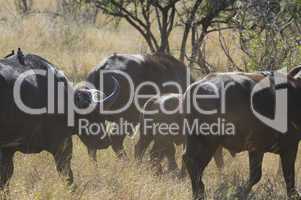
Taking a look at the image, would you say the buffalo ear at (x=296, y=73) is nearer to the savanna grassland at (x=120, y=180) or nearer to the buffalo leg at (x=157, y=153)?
the savanna grassland at (x=120, y=180)

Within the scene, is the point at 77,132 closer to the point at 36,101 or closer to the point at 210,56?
the point at 36,101

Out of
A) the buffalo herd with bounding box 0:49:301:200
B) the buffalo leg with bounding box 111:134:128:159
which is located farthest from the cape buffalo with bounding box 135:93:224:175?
the buffalo herd with bounding box 0:49:301:200

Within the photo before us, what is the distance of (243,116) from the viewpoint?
6699 millimetres

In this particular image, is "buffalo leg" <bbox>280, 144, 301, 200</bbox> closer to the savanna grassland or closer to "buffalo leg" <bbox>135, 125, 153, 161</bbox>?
the savanna grassland

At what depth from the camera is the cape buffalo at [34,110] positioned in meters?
6.32

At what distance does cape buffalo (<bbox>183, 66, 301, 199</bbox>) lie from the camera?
21.7 ft

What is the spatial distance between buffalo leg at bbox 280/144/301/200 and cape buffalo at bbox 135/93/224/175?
1413mm

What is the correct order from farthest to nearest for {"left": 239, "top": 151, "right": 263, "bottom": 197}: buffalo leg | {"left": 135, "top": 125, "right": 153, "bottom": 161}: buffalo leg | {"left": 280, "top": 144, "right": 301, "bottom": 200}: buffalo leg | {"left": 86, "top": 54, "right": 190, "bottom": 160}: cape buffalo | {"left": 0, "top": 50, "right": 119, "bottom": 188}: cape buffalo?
{"left": 86, "top": 54, "right": 190, "bottom": 160}: cape buffalo → {"left": 135, "top": 125, "right": 153, "bottom": 161}: buffalo leg → {"left": 239, "top": 151, "right": 263, "bottom": 197}: buffalo leg → {"left": 280, "top": 144, "right": 301, "bottom": 200}: buffalo leg → {"left": 0, "top": 50, "right": 119, "bottom": 188}: cape buffalo

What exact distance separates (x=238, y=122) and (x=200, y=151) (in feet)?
1.57

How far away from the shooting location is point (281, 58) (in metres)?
10.5

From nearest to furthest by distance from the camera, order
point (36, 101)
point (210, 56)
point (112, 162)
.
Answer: point (36, 101)
point (112, 162)
point (210, 56)

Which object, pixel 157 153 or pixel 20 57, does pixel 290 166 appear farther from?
pixel 20 57

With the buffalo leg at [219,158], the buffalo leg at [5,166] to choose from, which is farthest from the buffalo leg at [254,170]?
the buffalo leg at [5,166]

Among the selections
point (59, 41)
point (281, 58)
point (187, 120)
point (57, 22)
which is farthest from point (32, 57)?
point (57, 22)
